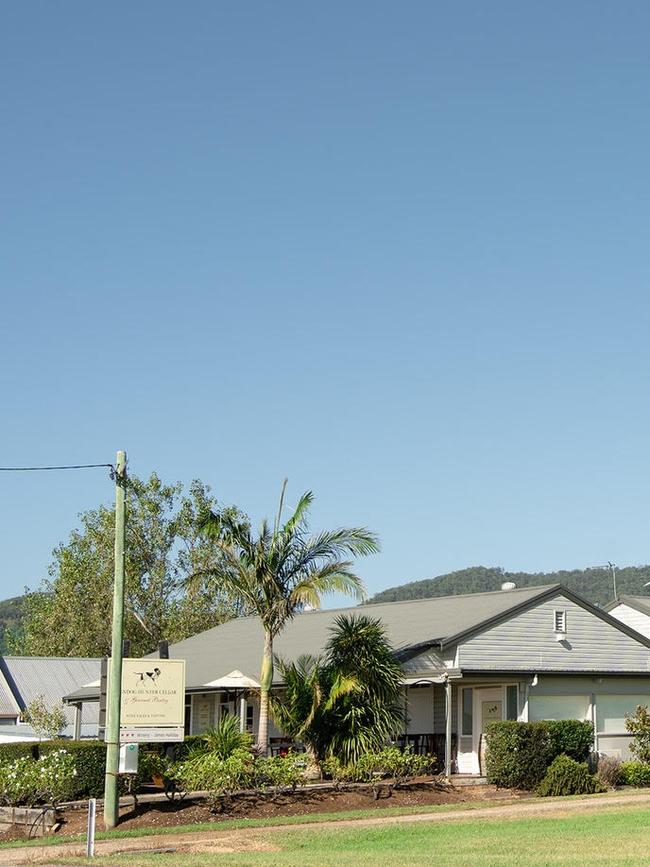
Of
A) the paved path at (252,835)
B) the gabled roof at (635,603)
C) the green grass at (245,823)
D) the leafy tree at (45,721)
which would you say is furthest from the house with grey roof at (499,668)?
the leafy tree at (45,721)

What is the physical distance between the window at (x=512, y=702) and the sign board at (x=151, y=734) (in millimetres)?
11452

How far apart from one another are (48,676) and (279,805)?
34391mm

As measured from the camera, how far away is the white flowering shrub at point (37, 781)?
925 inches

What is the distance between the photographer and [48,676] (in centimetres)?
5591

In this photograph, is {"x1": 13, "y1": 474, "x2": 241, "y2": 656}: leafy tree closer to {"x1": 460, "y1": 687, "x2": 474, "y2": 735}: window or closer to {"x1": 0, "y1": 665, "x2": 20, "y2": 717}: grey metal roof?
{"x1": 0, "y1": 665, "x2": 20, "y2": 717}: grey metal roof

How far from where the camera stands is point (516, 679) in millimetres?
31984

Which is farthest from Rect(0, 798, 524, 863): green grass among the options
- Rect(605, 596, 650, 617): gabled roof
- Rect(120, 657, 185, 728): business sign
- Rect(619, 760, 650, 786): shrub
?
Rect(605, 596, 650, 617): gabled roof

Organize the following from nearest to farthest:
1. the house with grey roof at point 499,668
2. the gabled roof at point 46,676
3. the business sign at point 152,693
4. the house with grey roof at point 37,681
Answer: the business sign at point 152,693
the house with grey roof at point 499,668
the house with grey roof at point 37,681
the gabled roof at point 46,676

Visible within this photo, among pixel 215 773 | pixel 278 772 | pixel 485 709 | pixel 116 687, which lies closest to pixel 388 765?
pixel 278 772

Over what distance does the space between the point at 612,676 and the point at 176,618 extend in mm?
34097

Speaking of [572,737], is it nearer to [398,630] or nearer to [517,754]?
[517,754]

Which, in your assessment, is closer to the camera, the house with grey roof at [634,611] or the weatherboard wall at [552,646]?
the weatherboard wall at [552,646]

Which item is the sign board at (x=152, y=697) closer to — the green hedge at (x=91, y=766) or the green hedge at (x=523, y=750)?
the green hedge at (x=91, y=766)

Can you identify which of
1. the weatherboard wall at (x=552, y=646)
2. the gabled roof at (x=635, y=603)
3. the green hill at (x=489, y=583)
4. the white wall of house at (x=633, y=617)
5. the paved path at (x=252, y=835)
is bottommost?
the paved path at (x=252, y=835)
